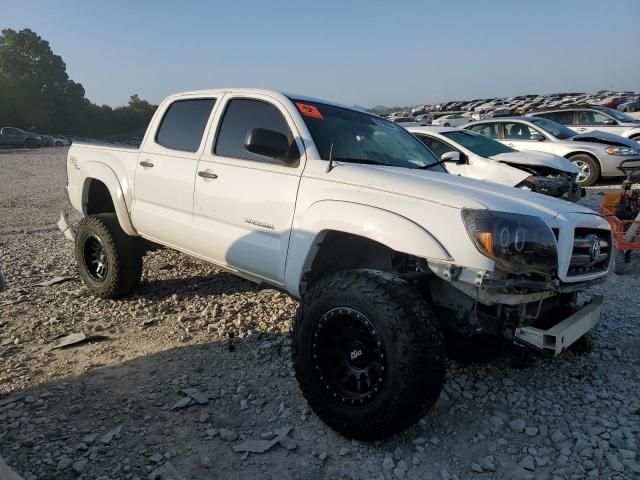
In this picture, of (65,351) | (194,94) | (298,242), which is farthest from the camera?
(194,94)

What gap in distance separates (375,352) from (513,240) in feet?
2.90

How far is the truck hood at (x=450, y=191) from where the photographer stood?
103 inches

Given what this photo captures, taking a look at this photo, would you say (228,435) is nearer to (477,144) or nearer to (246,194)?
(246,194)

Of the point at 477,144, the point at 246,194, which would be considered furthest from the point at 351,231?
the point at 477,144

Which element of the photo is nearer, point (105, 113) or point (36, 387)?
point (36, 387)

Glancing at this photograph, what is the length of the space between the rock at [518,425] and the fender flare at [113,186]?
11.2 ft

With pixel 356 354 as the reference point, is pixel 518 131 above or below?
above

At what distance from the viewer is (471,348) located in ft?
11.4

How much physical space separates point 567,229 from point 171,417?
245cm

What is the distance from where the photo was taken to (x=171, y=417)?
2934 millimetres

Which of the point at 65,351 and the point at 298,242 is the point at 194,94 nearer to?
the point at 298,242

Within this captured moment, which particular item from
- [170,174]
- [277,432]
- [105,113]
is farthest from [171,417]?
[105,113]

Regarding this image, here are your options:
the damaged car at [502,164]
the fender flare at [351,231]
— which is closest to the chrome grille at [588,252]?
the fender flare at [351,231]

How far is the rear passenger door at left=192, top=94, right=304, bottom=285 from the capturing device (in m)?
3.25
